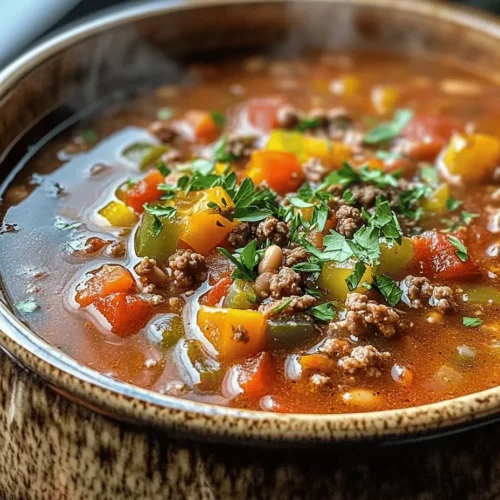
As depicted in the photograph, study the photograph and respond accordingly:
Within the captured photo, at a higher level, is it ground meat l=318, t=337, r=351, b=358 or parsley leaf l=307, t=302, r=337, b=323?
parsley leaf l=307, t=302, r=337, b=323

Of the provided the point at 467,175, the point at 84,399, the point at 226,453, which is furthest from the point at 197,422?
the point at 467,175

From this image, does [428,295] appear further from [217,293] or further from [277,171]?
[277,171]

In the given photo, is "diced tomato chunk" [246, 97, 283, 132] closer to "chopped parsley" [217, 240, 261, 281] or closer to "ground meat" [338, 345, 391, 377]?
"chopped parsley" [217, 240, 261, 281]

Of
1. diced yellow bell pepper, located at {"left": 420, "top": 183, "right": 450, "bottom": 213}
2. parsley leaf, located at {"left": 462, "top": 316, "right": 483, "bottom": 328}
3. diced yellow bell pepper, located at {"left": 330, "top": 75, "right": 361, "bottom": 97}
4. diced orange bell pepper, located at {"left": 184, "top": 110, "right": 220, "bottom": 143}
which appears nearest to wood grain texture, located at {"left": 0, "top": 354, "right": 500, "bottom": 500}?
parsley leaf, located at {"left": 462, "top": 316, "right": 483, "bottom": 328}

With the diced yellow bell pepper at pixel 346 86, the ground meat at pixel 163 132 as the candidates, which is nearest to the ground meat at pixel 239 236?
the ground meat at pixel 163 132

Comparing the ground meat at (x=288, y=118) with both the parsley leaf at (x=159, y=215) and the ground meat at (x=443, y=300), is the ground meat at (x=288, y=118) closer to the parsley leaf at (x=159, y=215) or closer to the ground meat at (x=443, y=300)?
the parsley leaf at (x=159, y=215)

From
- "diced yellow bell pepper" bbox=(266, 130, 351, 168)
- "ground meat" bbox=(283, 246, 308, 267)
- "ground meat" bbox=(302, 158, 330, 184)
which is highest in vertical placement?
"diced yellow bell pepper" bbox=(266, 130, 351, 168)

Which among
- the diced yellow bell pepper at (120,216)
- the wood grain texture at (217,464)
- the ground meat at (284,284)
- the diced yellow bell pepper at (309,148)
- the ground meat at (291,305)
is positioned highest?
the diced yellow bell pepper at (309,148)
